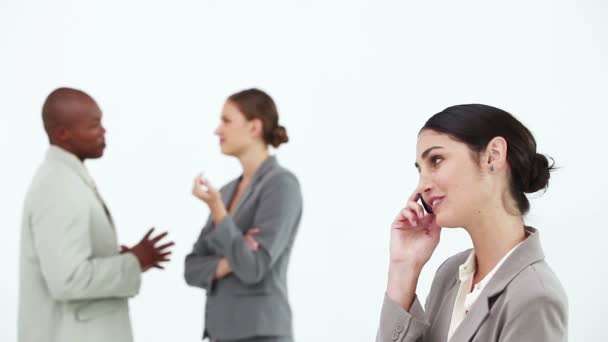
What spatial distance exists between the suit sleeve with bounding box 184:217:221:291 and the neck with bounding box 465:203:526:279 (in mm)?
1217

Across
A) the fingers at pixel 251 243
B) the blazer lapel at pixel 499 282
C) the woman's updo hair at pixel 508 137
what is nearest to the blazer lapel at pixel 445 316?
the blazer lapel at pixel 499 282

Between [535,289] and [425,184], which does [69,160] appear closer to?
[425,184]

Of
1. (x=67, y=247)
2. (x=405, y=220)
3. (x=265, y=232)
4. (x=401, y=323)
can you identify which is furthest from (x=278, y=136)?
(x=401, y=323)

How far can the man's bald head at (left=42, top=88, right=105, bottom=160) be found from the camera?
2.32 m

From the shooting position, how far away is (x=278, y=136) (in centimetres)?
259

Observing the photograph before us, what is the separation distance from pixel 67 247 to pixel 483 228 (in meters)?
1.22

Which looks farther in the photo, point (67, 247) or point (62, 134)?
point (62, 134)

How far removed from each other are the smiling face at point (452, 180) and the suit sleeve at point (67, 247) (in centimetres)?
111

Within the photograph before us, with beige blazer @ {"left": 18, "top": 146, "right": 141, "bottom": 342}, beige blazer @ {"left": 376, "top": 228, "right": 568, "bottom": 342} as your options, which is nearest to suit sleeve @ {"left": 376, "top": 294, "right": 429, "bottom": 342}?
beige blazer @ {"left": 376, "top": 228, "right": 568, "bottom": 342}

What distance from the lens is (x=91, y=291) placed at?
7.37ft

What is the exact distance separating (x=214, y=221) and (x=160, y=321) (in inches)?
70.7

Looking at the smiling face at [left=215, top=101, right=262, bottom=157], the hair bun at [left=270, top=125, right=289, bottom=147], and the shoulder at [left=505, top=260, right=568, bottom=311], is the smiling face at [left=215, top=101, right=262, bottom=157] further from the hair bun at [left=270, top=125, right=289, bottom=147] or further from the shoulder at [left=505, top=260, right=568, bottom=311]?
the shoulder at [left=505, top=260, right=568, bottom=311]

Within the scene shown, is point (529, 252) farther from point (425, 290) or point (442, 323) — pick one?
point (425, 290)

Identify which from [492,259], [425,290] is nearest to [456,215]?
[492,259]
